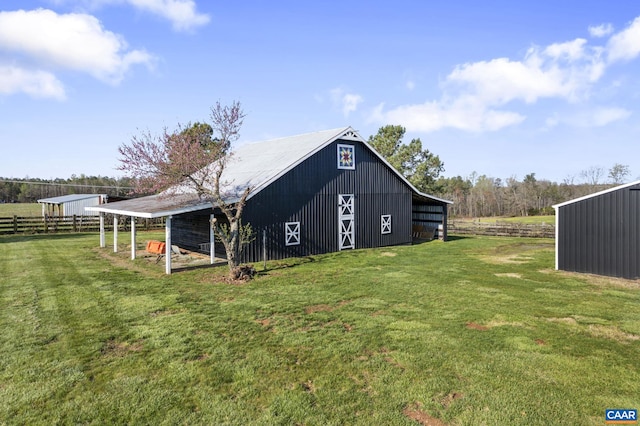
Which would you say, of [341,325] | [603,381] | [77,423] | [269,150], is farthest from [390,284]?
[269,150]

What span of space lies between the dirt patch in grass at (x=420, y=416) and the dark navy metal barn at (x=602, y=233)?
11.3 metres

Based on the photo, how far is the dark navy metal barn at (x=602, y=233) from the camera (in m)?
12.6

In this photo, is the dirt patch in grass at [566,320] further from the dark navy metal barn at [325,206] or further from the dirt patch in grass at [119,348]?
the dark navy metal barn at [325,206]

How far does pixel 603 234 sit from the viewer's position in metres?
13.1

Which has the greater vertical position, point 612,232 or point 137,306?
point 612,232

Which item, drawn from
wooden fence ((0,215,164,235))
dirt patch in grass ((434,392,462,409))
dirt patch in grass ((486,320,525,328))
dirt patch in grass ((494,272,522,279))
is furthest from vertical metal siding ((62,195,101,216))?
dirt patch in grass ((434,392,462,409))

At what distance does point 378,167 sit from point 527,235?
41.7 ft

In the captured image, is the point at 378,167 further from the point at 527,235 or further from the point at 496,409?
the point at 496,409

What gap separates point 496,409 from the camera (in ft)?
16.5

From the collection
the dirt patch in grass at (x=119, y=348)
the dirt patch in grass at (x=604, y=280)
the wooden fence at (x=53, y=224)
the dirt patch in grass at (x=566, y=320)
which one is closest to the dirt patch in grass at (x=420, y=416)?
the dirt patch in grass at (x=119, y=348)

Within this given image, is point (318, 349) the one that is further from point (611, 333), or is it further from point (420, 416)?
point (611, 333)

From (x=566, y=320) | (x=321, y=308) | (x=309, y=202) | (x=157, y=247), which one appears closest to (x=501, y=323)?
(x=566, y=320)

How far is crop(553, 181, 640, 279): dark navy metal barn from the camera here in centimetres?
1255

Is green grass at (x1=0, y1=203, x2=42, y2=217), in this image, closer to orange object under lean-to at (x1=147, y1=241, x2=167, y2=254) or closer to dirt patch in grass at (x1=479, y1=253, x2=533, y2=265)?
orange object under lean-to at (x1=147, y1=241, x2=167, y2=254)
